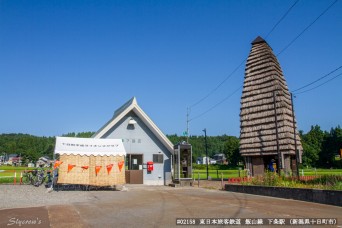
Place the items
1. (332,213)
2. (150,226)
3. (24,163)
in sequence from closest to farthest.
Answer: (150,226)
(332,213)
(24,163)

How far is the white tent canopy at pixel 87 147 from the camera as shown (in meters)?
19.9

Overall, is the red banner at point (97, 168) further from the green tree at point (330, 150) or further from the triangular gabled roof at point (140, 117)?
the green tree at point (330, 150)

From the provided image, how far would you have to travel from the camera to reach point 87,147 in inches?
815

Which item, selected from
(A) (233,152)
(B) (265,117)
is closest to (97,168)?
(B) (265,117)

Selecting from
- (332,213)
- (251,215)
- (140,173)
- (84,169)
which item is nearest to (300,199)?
(332,213)

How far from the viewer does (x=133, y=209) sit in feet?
37.6

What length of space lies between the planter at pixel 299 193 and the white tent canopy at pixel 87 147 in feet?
26.6

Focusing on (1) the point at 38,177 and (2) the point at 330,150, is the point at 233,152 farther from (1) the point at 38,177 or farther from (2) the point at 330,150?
(1) the point at 38,177

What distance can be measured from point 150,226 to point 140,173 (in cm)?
1884

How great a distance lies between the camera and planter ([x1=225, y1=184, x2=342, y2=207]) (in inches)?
506

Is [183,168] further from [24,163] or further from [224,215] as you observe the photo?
[24,163]

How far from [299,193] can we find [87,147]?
1270 centimetres

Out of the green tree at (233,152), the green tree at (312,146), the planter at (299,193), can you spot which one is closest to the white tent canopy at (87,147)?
the planter at (299,193)

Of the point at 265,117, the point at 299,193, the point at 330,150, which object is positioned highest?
the point at 265,117
